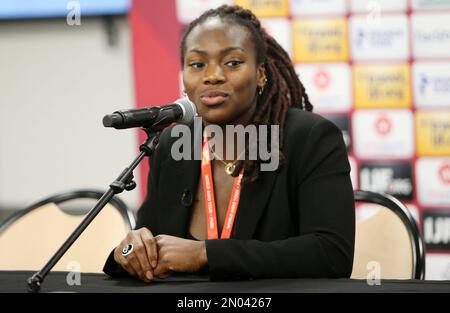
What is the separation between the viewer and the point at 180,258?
5.01ft

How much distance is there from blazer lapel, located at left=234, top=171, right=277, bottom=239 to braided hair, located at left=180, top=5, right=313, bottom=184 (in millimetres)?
27

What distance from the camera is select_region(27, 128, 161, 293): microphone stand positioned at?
1318 mm

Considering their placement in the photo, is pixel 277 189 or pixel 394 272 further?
pixel 394 272

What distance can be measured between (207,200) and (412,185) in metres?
1.85

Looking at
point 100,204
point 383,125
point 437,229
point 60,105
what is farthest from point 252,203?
point 60,105

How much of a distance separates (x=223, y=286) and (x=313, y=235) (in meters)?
0.35

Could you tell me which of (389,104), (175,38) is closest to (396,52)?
(389,104)

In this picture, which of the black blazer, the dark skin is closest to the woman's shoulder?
the black blazer

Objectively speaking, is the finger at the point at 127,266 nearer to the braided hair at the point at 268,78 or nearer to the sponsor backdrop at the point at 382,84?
the braided hair at the point at 268,78

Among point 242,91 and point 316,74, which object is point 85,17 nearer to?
point 316,74

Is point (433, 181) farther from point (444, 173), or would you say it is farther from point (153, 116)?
point (153, 116)

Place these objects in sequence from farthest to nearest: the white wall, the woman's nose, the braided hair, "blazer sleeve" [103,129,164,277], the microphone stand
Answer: the white wall
"blazer sleeve" [103,129,164,277]
the braided hair
the woman's nose
the microphone stand

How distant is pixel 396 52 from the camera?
3430mm

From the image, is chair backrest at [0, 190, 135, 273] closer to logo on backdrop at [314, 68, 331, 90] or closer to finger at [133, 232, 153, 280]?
finger at [133, 232, 153, 280]
